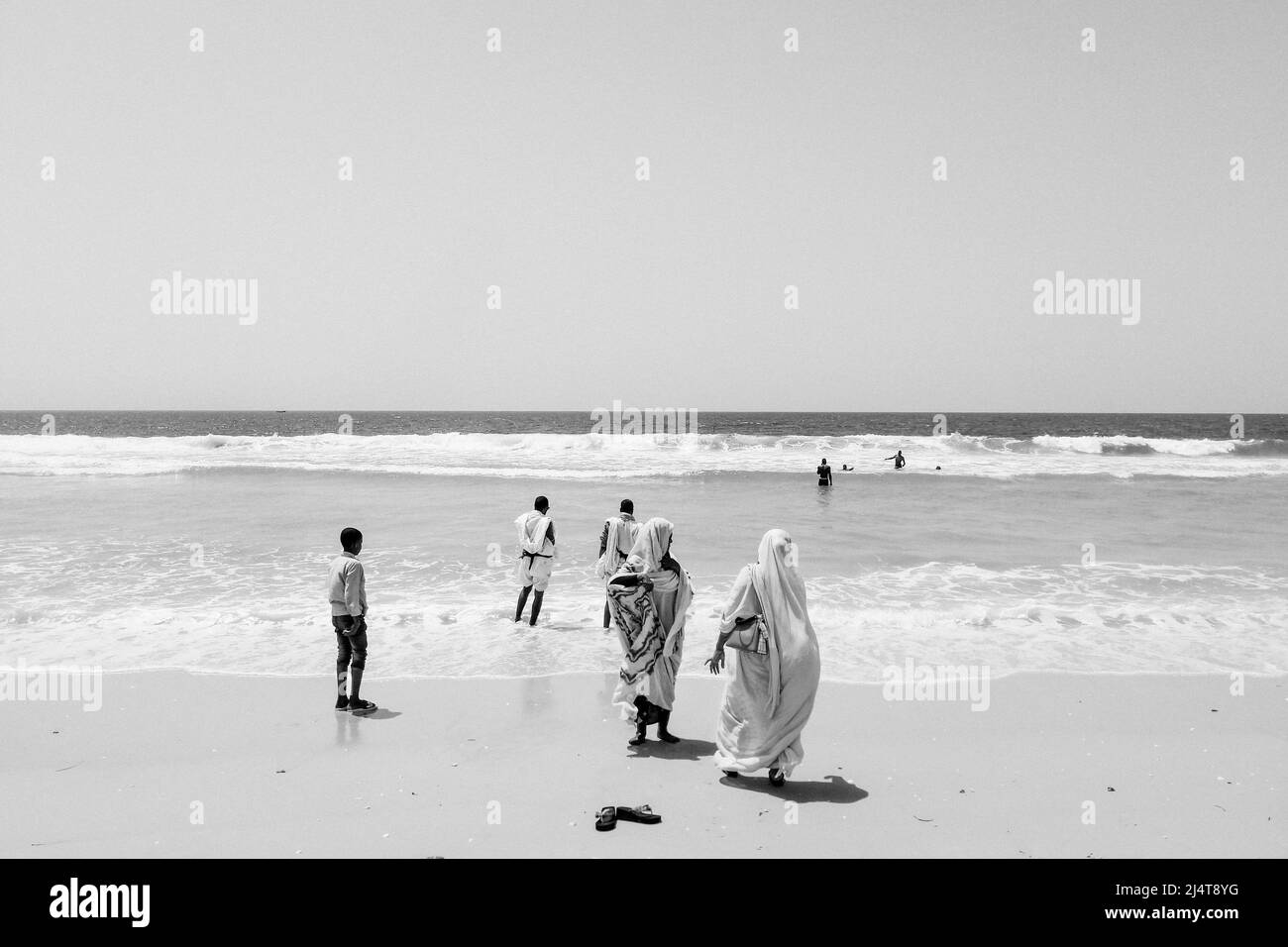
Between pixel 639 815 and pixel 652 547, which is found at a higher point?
pixel 652 547

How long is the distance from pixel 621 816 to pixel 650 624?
1.47 meters

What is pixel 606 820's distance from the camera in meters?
4.14

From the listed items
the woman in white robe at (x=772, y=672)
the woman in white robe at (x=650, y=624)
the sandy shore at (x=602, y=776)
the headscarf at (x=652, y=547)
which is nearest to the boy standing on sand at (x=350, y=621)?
the sandy shore at (x=602, y=776)

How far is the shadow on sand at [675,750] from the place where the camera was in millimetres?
5197

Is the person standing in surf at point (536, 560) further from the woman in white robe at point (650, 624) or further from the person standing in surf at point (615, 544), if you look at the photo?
the woman in white robe at point (650, 624)

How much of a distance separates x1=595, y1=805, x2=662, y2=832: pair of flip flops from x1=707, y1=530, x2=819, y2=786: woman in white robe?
743 mm

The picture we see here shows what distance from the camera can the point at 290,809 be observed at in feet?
14.5

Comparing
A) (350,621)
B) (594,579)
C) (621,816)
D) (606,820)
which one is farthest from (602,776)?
(594,579)

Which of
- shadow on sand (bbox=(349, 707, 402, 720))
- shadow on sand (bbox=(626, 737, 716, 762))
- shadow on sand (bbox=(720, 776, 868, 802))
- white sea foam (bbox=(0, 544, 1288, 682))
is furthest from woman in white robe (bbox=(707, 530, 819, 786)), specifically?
shadow on sand (bbox=(349, 707, 402, 720))

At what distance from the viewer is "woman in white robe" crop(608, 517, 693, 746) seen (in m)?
5.41

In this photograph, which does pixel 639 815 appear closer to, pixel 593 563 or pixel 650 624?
pixel 650 624
